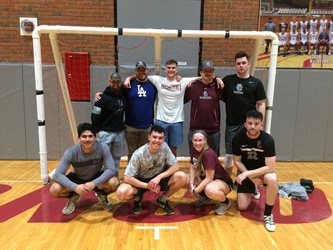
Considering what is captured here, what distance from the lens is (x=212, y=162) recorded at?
385 centimetres

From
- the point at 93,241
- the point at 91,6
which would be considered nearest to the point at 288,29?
the point at 91,6

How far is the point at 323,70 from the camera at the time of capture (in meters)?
6.09

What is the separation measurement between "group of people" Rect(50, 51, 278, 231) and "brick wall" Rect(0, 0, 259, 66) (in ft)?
6.74

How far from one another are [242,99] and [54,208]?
2.92 meters

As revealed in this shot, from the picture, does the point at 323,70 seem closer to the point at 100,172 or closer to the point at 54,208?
the point at 100,172

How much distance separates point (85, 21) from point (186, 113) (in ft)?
8.71

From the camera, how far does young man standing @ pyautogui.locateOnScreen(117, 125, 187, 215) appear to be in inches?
147

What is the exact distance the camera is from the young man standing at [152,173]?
3.74 meters

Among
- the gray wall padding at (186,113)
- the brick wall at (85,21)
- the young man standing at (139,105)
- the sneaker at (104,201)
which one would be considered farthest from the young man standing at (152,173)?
the brick wall at (85,21)

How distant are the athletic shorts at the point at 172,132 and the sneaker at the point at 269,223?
161 cm

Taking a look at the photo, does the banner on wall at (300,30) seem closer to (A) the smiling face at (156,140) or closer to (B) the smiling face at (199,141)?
(B) the smiling face at (199,141)

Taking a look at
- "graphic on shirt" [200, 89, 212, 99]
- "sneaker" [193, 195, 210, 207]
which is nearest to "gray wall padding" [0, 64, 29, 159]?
"graphic on shirt" [200, 89, 212, 99]

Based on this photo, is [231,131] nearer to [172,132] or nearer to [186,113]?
[172,132]

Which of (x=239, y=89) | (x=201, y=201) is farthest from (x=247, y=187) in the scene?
(x=239, y=89)
